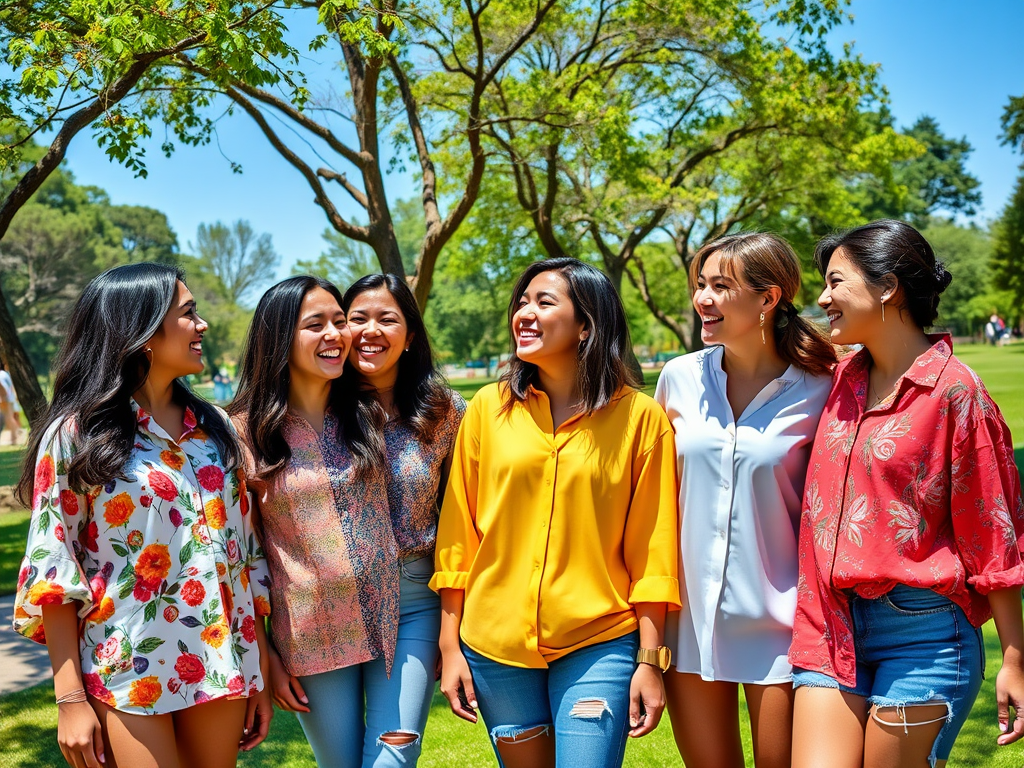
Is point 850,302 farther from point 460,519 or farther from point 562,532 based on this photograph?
point 460,519

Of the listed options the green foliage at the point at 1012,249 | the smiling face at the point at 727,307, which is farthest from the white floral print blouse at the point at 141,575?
the green foliage at the point at 1012,249

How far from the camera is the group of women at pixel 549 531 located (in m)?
2.57

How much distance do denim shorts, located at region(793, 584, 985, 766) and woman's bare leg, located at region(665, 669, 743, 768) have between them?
48cm

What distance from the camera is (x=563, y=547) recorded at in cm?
286

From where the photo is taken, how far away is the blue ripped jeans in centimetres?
276

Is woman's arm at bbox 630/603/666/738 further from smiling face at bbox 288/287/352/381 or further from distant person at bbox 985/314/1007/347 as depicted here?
distant person at bbox 985/314/1007/347

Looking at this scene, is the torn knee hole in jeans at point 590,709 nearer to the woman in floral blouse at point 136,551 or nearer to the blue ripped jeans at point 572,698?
the blue ripped jeans at point 572,698

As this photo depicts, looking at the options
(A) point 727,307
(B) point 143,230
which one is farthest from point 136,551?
(B) point 143,230

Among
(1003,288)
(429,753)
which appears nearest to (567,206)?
(429,753)

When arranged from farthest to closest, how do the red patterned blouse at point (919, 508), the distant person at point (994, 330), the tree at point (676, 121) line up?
the distant person at point (994, 330) → the tree at point (676, 121) → the red patterned blouse at point (919, 508)

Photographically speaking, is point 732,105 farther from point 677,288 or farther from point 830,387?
point 830,387

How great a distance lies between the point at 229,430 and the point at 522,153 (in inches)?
498

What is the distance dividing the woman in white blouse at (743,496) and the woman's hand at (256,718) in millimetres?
1405

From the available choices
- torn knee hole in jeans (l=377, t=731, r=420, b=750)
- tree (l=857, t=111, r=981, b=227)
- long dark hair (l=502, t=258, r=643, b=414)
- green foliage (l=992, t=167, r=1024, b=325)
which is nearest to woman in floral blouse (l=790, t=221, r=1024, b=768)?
long dark hair (l=502, t=258, r=643, b=414)
